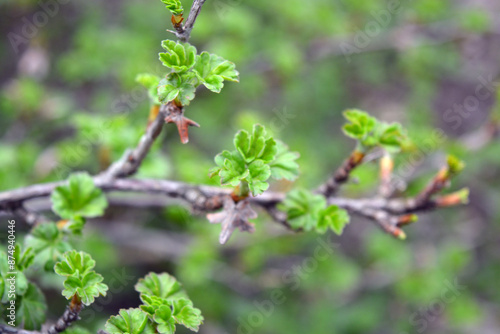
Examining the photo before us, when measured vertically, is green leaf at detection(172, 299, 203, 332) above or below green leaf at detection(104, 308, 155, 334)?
above

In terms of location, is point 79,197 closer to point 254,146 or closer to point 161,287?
point 161,287

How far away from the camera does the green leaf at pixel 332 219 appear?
1.63 metres

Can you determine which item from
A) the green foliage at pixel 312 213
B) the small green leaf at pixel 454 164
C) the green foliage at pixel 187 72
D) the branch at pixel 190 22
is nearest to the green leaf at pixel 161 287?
the green foliage at pixel 312 213

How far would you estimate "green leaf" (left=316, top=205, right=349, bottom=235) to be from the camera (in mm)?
1627

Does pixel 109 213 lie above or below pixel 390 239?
below

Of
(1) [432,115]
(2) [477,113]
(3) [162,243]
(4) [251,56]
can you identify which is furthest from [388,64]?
(3) [162,243]

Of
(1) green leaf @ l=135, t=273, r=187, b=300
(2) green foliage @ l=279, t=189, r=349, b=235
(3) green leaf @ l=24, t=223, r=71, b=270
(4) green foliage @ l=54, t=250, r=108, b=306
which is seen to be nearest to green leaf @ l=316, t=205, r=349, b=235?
(2) green foliage @ l=279, t=189, r=349, b=235

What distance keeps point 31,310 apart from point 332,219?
106cm

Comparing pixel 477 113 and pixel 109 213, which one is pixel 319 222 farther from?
pixel 477 113

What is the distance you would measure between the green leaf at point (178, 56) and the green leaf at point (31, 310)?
0.90 metres

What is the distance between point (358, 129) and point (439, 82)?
368cm

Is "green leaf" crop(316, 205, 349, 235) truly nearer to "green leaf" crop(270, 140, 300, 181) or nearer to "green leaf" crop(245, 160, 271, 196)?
"green leaf" crop(270, 140, 300, 181)

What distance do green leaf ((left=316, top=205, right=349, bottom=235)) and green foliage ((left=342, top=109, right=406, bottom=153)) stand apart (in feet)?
Answer: 0.88

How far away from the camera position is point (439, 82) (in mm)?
4852
